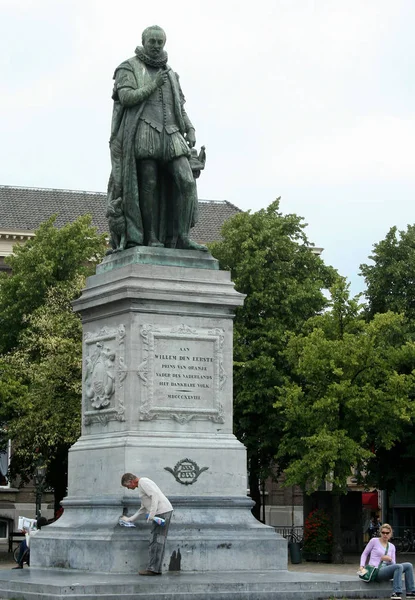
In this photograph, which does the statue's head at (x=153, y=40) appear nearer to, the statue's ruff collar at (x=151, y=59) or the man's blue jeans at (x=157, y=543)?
the statue's ruff collar at (x=151, y=59)

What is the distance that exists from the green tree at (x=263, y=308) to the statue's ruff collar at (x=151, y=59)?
22124 millimetres

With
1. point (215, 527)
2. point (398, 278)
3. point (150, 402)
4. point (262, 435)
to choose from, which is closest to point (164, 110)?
point (150, 402)

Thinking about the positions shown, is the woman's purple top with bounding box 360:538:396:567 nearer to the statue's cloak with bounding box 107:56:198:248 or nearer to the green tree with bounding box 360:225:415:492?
the statue's cloak with bounding box 107:56:198:248

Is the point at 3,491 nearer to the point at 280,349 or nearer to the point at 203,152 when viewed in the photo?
the point at 280,349

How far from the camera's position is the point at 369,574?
58.1ft

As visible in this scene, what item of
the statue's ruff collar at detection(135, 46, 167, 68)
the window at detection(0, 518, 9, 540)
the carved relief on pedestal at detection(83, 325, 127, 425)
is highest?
the statue's ruff collar at detection(135, 46, 167, 68)

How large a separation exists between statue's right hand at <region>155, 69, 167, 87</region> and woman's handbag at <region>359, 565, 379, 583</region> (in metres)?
7.76

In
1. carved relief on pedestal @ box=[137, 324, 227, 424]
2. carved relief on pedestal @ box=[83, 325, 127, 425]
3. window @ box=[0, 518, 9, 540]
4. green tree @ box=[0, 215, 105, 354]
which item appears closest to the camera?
carved relief on pedestal @ box=[137, 324, 227, 424]

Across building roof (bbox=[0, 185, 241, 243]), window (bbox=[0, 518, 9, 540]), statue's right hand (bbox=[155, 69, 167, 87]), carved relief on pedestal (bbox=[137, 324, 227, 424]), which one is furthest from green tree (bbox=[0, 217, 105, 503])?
carved relief on pedestal (bbox=[137, 324, 227, 424])

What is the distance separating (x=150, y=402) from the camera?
61.9ft

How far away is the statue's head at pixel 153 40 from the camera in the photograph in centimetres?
2039

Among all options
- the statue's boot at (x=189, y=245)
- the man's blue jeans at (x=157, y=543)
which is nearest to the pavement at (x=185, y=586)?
the man's blue jeans at (x=157, y=543)

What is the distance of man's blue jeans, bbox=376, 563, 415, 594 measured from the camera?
1747 centimetres

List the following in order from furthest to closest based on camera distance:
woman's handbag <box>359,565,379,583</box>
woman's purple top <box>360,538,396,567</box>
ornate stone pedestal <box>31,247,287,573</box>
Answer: ornate stone pedestal <box>31,247,287,573</box> < woman's purple top <box>360,538,396,567</box> < woman's handbag <box>359,565,379,583</box>
